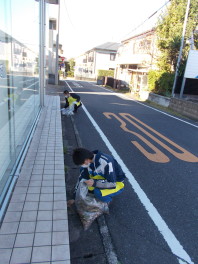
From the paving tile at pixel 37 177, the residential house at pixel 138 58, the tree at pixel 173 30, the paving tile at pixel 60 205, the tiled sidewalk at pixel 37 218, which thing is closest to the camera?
the tiled sidewalk at pixel 37 218

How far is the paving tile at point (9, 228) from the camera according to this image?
2387mm

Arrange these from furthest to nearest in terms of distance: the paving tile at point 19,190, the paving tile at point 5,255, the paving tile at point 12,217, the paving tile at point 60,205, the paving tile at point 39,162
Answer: the paving tile at point 39,162, the paving tile at point 19,190, the paving tile at point 60,205, the paving tile at point 12,217, the paving tile at point 5,255

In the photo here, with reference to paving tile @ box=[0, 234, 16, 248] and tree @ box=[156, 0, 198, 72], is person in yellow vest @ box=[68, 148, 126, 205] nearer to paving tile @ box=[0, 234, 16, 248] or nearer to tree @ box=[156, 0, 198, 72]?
paving tile @ box=[0, 234, 16, 248]

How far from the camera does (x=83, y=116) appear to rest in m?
9.34

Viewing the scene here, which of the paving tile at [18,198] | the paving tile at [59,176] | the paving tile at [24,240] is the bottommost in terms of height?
the paving tile at [24,240]

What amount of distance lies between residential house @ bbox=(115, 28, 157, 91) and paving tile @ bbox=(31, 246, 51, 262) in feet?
63.0

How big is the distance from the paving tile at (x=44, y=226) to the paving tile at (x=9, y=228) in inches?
9.7

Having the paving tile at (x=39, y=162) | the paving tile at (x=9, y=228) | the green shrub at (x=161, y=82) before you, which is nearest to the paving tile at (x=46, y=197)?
the paving tile at (x=9, y=228)

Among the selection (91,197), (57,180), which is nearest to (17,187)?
(57,180)

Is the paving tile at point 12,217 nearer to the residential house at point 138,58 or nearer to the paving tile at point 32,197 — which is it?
the paving tile at point 32,197

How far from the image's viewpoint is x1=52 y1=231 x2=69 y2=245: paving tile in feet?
7.55

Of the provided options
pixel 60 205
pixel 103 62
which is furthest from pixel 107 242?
pixel 103 62

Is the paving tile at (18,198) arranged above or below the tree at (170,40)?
below

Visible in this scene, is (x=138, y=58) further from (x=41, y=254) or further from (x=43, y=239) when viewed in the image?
(x=41, y=254)
